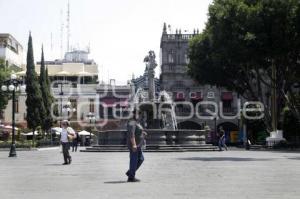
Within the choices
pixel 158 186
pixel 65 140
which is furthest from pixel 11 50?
pixel 158 186

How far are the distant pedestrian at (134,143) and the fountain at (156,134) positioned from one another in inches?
782

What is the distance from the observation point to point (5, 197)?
10.4m

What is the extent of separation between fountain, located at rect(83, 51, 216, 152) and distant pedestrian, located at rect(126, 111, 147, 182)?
65.2 feet

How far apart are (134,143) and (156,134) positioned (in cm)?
2144

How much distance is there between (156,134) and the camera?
113 ft

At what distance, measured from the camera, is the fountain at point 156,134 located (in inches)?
1358

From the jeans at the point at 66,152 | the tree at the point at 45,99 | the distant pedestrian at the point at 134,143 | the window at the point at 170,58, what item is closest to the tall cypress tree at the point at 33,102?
the tree at the point at 45,99

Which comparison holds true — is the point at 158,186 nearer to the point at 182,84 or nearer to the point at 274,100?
the point at 274,100

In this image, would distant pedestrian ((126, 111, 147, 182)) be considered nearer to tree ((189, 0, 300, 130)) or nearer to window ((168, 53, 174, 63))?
tree ((189, 0, 300, 130))

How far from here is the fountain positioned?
3450 cm

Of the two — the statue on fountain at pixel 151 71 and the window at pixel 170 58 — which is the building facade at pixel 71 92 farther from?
the statue on fountain at pixel 151 71

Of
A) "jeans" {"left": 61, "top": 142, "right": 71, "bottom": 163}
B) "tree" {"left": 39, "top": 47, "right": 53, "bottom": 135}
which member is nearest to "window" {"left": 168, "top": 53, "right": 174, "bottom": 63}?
"tree" {"left": 39, "top": 47, "right": 53, "bottom": 135}

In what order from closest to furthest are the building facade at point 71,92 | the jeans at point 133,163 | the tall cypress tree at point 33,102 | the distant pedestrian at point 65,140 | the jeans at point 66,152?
the jeans at point 133,163 → the jeans at point 66,152 → the distant pedestrian at point 65,140 → the tall cypress tree at point 33,102 → the building facade at point 71,92

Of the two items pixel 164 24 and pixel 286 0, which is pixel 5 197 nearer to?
pixel 286 0
